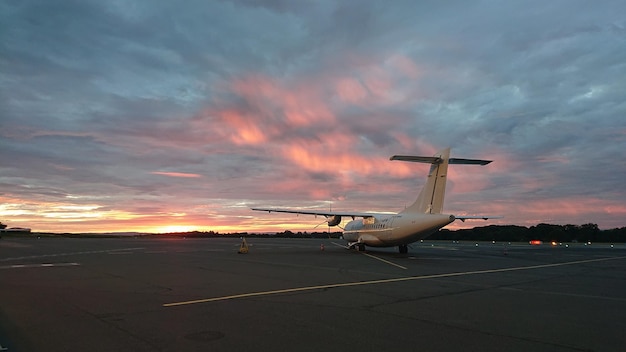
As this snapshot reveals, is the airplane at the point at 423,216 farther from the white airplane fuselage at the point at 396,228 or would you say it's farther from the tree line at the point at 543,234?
the tree line at the point at 543,234

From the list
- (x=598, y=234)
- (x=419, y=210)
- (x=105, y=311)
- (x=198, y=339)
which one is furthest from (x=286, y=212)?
(x=598, y=234)

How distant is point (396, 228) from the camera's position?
30.2m

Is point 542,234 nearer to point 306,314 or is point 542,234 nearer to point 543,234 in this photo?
point 543,234

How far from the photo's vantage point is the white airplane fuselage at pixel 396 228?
26719 mm

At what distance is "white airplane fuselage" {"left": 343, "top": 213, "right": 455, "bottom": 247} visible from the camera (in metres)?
26.7

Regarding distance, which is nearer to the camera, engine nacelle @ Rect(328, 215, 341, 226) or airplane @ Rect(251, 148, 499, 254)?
airplane @ Rect(251, 148, 499, 254)

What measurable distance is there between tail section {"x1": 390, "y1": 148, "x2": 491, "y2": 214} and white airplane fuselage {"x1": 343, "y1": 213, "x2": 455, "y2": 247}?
94 centimetres

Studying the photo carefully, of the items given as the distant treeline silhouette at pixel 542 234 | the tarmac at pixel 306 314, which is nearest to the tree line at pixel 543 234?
the distant treeline silhouette at pixel 542 234

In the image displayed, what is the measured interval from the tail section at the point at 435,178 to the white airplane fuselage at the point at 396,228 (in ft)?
3.10

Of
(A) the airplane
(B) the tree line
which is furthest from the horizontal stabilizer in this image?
(B) the tree line

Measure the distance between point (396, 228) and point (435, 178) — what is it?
4.68 meters

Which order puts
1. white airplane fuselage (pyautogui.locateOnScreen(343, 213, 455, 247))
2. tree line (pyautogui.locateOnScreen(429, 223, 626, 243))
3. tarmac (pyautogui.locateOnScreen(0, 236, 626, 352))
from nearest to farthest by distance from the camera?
tarmac (pyautogui.locateOnScreen(0, 236, 626, 352)), white airplane fuselage (pyautogui.locateOnScreen(343, 213, 455, 247)), tree line (pyautogui.locateOnScreen(429, 223, 626, 243))

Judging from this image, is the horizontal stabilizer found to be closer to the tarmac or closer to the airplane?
the airplane

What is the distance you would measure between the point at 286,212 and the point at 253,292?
81.0 feet
